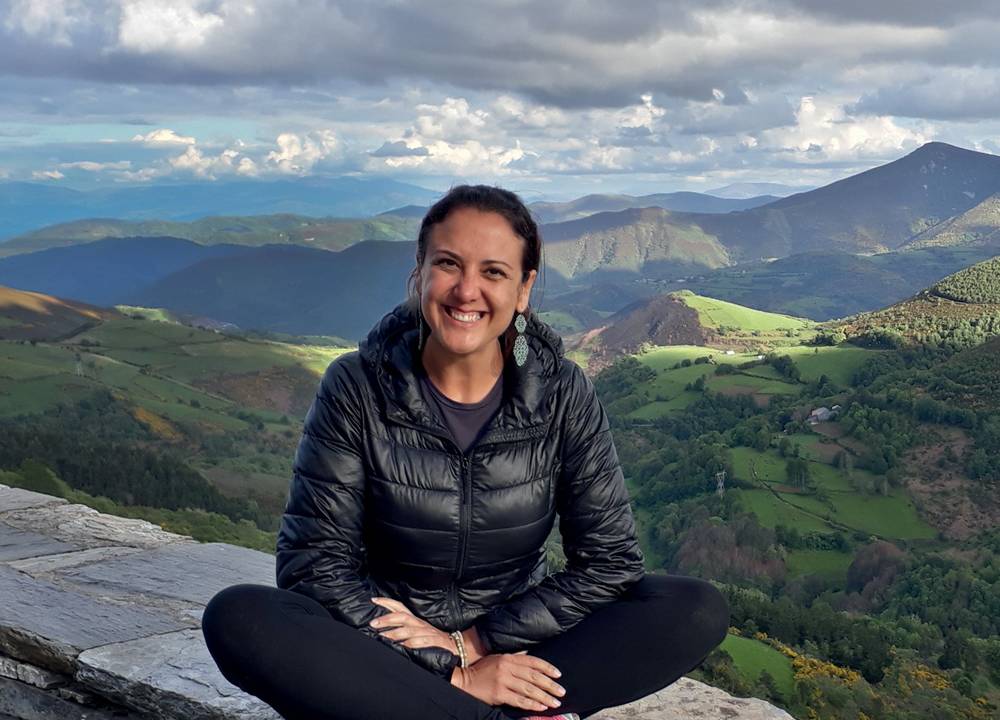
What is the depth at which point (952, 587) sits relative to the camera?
5006 cm

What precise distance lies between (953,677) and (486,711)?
2882 centimetres

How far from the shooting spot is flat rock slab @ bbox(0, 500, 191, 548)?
212 inches

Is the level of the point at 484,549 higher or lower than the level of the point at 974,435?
higher

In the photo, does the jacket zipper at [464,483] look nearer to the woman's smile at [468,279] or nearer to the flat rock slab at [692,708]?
the woman's smile at [468,279]

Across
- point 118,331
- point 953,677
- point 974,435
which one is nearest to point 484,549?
point 953,677

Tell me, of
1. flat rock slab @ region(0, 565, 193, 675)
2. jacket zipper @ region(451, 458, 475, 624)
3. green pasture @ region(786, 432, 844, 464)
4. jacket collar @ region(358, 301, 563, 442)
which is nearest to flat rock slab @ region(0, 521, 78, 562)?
flat rock slab @ region(0, 565, 193, 675)

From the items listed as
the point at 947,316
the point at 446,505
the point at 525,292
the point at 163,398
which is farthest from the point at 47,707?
the point at 947,316

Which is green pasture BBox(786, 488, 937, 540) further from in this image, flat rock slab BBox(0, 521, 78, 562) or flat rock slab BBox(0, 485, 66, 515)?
flat rock slab BBox(0, 521, 78, 562)

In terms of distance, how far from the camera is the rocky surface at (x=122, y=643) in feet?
10.7

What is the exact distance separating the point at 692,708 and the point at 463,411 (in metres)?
1.67

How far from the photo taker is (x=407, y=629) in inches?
116

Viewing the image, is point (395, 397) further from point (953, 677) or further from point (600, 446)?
point (953, 677)

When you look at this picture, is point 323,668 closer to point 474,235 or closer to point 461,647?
point 461,647

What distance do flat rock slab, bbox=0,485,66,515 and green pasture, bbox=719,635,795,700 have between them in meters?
10.7
